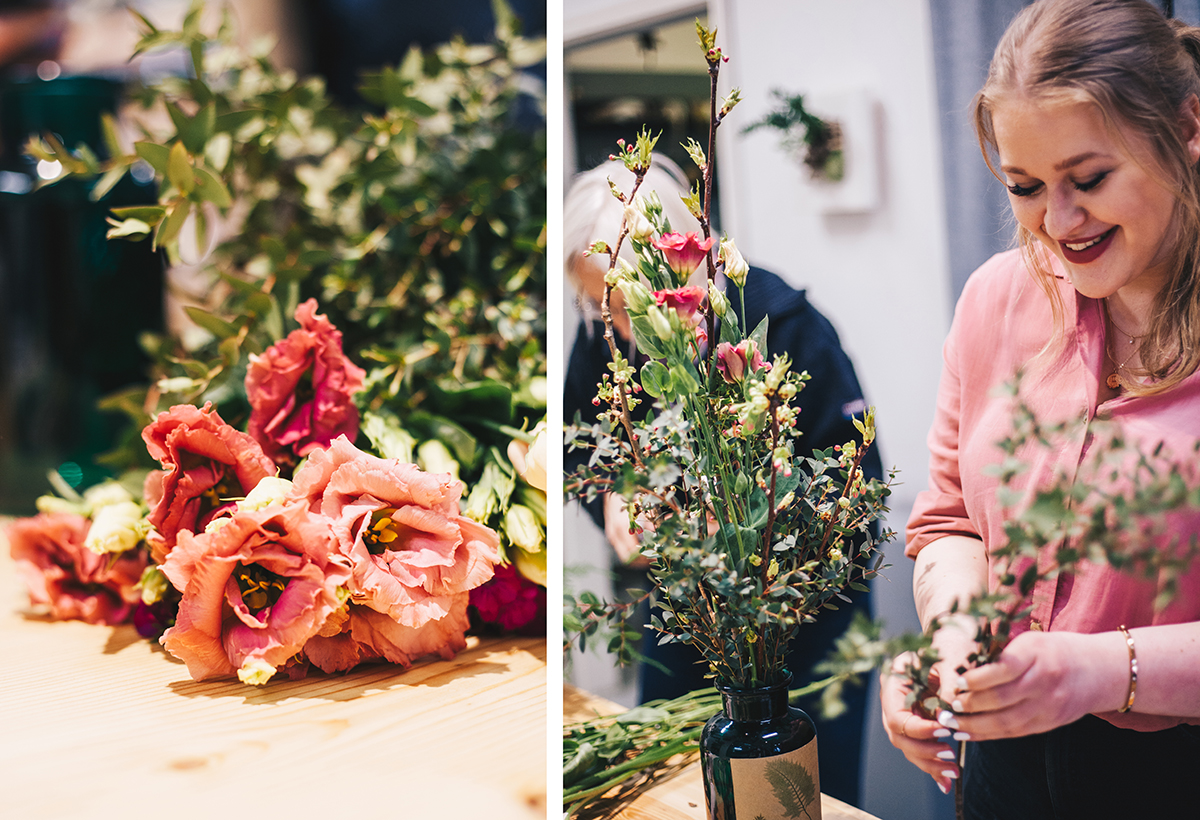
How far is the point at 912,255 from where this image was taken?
21.1 inches

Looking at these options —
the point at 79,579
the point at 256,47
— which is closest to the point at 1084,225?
the point at 79,579

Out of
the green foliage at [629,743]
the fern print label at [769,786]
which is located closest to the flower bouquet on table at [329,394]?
the green foliage at [629,743]

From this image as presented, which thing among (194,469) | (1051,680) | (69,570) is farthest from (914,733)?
(69,570)

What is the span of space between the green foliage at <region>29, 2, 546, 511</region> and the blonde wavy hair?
43cm

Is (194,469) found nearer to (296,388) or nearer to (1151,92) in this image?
(296,388)

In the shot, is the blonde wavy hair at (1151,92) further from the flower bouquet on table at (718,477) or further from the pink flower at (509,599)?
the pink flower at (509,599)

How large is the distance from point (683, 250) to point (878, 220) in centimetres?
16

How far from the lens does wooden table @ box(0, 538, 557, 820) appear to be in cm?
50

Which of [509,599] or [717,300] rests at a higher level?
[717,300]

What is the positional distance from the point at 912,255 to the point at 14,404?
1164 millimetres

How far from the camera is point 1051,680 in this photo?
1.39 ft

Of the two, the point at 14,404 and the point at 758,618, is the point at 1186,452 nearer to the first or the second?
the point at 758,618

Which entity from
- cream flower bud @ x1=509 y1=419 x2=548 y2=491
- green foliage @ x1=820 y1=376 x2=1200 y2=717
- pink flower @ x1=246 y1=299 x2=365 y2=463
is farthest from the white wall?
pink flower @ x1=246 y1=299 x2=365 y2=463

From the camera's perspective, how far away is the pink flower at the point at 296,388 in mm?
655
